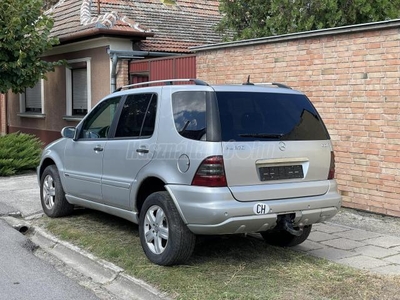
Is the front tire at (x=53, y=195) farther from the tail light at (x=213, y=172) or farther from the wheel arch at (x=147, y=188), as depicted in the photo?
the tail light at (x=213, y=172)

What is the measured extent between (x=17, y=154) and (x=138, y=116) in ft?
25.2

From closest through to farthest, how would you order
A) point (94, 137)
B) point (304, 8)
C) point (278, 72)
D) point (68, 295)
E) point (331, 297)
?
point (331, 297) → point (68, 295) → point (94, 137) → point (278, 72) → point (304, 8)

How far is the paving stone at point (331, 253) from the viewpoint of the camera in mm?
5785

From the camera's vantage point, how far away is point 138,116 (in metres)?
5.93

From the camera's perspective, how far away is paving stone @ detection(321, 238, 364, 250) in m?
6.19

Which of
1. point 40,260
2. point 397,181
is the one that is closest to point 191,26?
point 397,181

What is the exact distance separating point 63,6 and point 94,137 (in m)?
11.4

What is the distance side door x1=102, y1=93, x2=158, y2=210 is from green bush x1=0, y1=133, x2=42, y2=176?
6932 millimetres

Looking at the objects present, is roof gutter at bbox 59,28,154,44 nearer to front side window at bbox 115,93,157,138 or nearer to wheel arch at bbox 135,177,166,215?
front side window at bbox 115,93,157,138

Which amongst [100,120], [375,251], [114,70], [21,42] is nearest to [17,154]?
[21,42]

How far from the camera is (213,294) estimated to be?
463cm

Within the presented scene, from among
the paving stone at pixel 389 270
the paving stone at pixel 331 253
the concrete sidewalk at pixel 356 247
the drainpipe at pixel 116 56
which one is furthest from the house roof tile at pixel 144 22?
the paving stone at pixel 389 270

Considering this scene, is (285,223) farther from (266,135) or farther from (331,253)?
(331,253)

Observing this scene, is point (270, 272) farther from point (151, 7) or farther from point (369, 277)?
point (151, 7)
